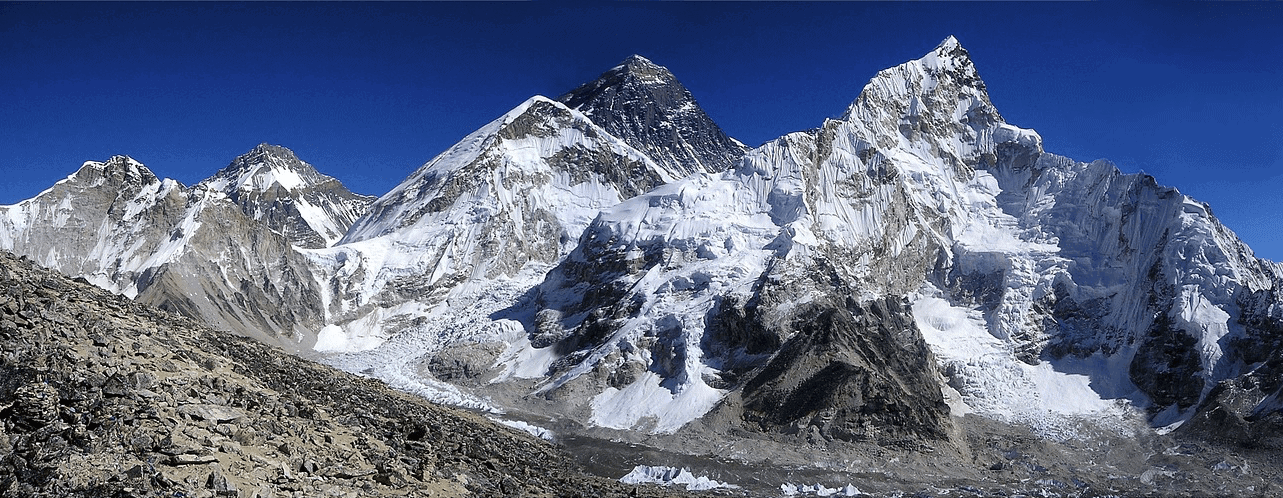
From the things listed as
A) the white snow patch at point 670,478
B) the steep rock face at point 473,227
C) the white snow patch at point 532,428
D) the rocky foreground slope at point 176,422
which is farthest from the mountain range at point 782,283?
the rocky foreground slope at point 176,422

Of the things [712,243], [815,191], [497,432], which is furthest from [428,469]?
[815,191]

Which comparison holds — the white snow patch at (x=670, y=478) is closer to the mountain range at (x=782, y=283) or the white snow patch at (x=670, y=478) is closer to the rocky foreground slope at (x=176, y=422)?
the mountain range at (x=782, y=283)

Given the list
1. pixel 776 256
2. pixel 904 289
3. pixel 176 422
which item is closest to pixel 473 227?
pixel 776 256

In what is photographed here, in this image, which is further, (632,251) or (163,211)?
(163,211)

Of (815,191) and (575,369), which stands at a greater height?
(815,191)

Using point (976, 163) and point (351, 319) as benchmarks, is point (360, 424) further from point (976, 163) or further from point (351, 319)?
point (976, 163)

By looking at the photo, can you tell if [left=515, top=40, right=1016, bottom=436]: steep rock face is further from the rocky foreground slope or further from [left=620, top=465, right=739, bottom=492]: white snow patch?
the rocky foreground slope

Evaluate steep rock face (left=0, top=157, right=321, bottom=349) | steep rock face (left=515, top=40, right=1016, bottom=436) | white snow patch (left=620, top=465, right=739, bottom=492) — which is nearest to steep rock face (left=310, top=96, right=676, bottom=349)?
steep rock face (left=0, top=157, right=321, bottom=349)
